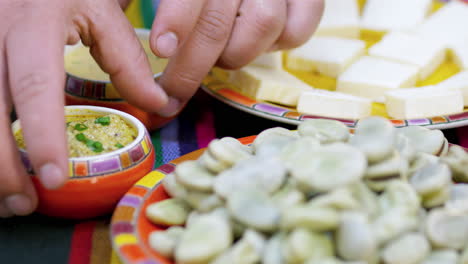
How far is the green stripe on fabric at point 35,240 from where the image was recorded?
0.72 m

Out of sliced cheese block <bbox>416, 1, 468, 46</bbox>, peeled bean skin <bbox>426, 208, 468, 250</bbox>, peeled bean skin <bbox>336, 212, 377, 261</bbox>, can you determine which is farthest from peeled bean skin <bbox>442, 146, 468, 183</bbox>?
sliced cheese block <bbox>416, 1, 468, 46</bbox>

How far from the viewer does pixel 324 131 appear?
711 mm

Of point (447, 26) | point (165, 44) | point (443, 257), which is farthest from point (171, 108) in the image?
point (447, 26)

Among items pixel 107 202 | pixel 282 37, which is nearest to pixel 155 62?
pixel 282 37

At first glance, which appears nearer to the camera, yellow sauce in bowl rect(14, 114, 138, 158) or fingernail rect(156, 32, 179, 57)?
yellow sauce in bowl rect(14, 114, 138, 158)

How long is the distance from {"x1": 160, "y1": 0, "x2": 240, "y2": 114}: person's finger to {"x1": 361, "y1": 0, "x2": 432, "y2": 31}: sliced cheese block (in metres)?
0.68

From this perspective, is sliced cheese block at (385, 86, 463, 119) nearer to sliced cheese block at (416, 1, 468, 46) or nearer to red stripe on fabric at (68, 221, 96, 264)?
sliced cheese block at (416, 1, 468, 46)

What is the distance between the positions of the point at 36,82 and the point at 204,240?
0.31 m

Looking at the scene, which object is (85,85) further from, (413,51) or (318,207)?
(413,51)

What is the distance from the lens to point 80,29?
84cm

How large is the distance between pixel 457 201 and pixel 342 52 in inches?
31.0

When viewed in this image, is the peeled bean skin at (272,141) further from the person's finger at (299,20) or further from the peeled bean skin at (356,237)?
the person's finger at (299,20)

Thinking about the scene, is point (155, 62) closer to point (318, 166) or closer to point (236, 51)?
point (236, 51)

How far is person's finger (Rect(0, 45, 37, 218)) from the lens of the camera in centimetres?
67
